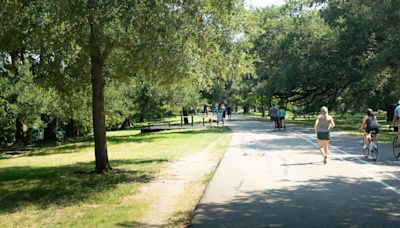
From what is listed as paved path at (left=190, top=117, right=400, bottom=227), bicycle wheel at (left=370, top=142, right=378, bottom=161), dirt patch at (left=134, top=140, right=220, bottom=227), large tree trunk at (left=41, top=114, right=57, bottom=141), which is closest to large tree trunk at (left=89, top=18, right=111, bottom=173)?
dirt patch at (left=134, top=140, right=220, bottom=227)

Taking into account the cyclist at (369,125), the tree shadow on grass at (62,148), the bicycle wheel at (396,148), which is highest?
the cyclist at (369,125)

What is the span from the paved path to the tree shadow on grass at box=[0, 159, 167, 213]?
2.89m

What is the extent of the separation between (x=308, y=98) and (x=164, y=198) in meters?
44.2

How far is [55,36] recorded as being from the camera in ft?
40.7

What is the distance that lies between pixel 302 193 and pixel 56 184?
278 inches

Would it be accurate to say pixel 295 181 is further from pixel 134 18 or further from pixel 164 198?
pixel 134 18

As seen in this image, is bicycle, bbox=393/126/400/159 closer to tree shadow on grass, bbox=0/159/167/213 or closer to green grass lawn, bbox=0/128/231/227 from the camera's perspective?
green grass lawn, bbox=0/128/231/227

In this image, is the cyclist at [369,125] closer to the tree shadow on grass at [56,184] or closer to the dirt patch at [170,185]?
the dirt patch at [170,185]

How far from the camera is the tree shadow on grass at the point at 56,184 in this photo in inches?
397

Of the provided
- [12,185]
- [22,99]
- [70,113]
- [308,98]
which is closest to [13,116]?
[22,99]

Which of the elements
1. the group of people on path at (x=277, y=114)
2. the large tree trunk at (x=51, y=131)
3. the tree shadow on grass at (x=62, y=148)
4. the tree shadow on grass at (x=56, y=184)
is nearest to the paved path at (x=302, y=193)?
the tree shadow on grass at (x=56, y=184)

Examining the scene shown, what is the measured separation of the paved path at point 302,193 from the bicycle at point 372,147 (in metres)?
0.32

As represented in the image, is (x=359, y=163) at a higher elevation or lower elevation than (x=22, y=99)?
lower

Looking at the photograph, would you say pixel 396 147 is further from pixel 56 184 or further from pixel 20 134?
pixel 20 134
